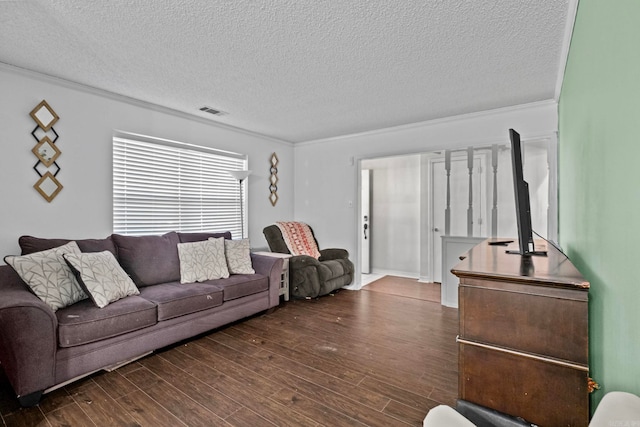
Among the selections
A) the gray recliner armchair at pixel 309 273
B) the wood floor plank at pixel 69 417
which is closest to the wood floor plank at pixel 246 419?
the wood floor plank at pixel 69 417

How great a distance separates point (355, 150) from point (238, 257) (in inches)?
99.0

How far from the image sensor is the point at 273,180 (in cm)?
532

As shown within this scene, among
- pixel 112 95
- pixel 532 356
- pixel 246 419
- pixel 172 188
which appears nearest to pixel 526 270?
pixel 532 356

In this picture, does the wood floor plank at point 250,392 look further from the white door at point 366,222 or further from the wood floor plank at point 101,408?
the white door at point 366,222

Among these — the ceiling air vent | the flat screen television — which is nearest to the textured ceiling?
the ceiling air vent

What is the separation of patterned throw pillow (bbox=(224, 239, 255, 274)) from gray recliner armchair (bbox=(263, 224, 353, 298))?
2.48ft

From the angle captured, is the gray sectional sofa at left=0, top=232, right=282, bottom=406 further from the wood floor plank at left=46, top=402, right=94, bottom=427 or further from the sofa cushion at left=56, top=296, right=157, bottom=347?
the wood floor plank at left=46, top=402, right=94, bottom=427

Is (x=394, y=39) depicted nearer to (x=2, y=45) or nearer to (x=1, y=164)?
(x=2, y=45)

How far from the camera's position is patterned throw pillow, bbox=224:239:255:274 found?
3.68 metres

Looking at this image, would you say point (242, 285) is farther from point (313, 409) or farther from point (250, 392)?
point (313, 409)

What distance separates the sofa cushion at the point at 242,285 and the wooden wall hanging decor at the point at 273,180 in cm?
186

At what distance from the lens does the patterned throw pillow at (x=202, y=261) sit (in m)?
3.29

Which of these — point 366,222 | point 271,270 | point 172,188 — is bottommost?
point 271,270

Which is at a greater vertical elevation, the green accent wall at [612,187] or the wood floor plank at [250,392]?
the green accent wall at [612,187]
